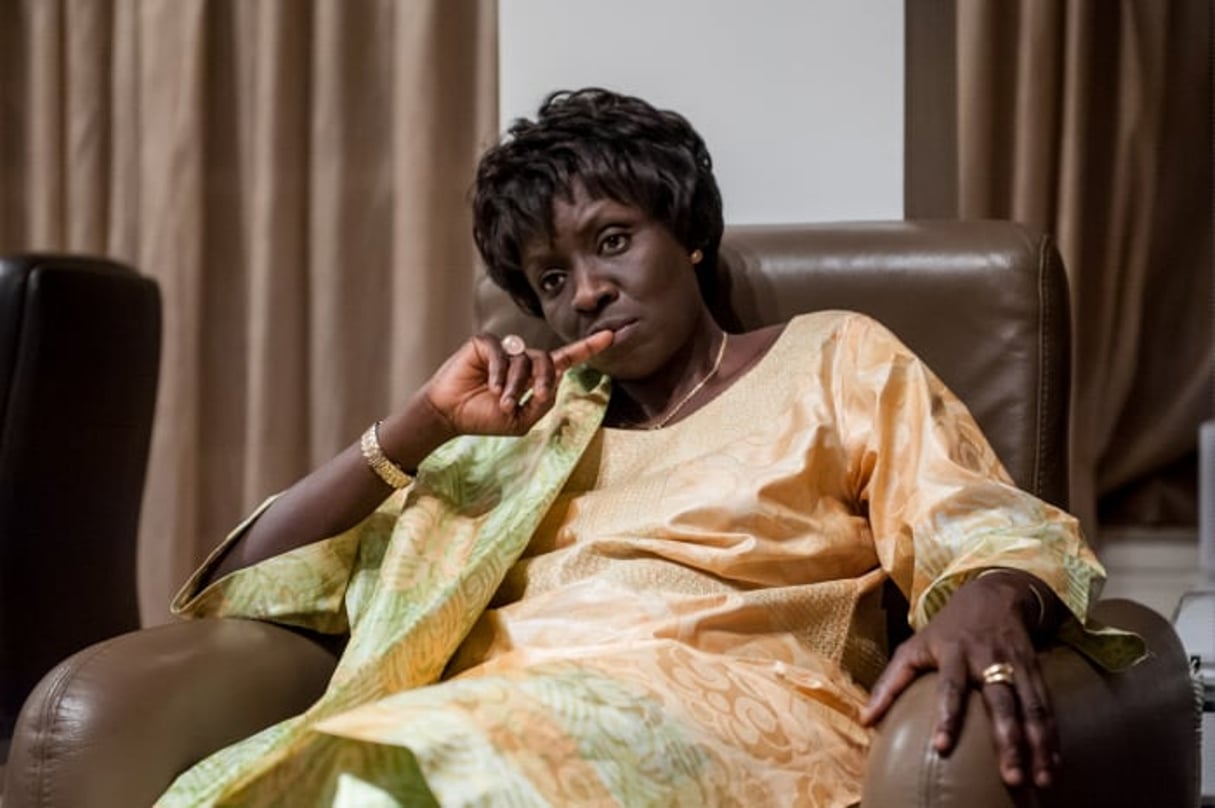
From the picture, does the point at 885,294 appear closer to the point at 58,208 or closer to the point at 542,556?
the point at 542,556

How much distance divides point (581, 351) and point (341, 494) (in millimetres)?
288

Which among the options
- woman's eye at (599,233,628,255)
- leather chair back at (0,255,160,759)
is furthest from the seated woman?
leather chair back at (0,255,160,759)

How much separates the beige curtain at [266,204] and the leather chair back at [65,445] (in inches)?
27.7

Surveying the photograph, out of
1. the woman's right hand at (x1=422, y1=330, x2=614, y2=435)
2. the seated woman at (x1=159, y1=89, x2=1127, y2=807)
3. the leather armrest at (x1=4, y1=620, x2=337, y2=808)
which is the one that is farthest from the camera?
the woman's right hand at (x1=422, y1=330, x2=614, y2=435)

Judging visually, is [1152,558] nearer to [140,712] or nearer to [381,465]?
[381,465]

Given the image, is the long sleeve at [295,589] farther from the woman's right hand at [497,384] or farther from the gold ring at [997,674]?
the gold ring at [997,674]

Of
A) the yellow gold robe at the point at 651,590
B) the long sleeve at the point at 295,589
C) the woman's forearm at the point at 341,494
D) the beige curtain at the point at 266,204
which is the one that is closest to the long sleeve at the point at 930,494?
the yellow gold robe at the point at 651,590

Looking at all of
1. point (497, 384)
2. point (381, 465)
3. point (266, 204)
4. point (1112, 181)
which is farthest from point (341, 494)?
point (1112, 181)

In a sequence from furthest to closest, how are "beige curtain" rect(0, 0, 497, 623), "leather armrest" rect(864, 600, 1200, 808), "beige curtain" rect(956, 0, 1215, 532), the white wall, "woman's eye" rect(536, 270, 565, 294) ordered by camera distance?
1. "beige curtain" rect(0, 0, 497, 623)
2. "beige curtain" rect(956, 0, 1215, 532)
3. the white wall
4. "woman's eye" rect(536, 270, 565, 294)
5. "leather armrest" rect(864, 600, 1200, 808)

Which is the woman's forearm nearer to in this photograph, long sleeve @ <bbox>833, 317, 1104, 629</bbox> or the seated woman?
the seated woman

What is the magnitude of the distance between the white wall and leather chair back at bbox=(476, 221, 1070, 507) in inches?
8.9

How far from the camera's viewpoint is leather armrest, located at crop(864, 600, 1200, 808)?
1.18 m

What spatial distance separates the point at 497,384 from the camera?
1720mm

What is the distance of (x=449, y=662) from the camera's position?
1694 mm
